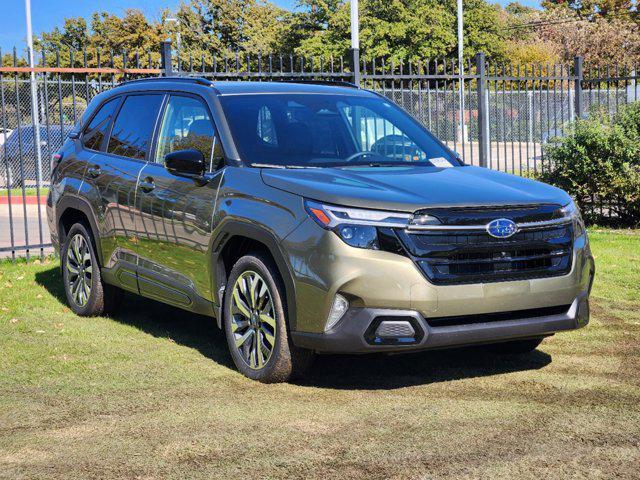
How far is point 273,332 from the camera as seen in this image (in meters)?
5.79

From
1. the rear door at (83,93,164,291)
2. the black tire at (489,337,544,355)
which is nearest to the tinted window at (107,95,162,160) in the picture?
the rear door at (83,93,164,291)

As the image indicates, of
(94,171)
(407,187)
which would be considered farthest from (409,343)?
(94,171)

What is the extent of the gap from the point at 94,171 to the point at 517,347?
138 inches

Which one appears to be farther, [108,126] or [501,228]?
[108,126]

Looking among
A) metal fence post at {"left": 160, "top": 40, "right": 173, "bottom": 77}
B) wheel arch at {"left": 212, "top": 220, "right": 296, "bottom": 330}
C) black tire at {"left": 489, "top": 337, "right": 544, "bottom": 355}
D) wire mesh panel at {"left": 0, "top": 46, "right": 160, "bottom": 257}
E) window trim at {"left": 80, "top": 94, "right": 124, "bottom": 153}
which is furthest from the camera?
metal fence post at {"left": 160, "top": 40, "right": 173, "bottom": 77}

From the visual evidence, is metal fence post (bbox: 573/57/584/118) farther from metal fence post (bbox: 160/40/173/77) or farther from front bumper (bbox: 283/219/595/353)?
front bumper (bbox: 283/219/595/353)

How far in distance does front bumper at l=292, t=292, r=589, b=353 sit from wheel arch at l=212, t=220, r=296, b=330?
26 centimetres

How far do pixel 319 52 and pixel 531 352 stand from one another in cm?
5225

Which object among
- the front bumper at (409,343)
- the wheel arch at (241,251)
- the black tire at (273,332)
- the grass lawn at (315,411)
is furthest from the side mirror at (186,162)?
the front bumper at (409,343)

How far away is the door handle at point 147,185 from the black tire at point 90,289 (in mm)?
1183

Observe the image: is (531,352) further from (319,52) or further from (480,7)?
(480,7)

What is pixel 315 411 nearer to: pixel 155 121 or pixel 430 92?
pixel 155 121

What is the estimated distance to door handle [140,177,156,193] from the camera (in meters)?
6.92

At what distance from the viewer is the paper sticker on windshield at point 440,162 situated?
667cm
